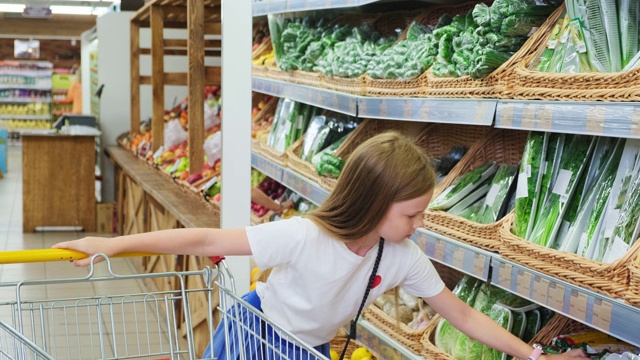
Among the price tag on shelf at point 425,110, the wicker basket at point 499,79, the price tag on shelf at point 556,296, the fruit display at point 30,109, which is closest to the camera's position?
the price tag on shelf at point 556,296

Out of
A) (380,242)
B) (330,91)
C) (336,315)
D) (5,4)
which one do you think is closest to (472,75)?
(380,242)

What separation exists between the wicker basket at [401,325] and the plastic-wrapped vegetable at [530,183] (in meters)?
0.49

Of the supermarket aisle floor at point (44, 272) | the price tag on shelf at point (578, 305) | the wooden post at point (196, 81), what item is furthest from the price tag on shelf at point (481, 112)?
the wooden post at point (196, 81)

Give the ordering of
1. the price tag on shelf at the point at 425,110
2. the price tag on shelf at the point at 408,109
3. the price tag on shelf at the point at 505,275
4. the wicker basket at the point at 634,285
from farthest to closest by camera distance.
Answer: the price tag on shelf at the point at 408,109
the price tag on shelf at the point at 425,110
the price tag on shelf at the point at 505,275
the wicker basket at the point at 634,285

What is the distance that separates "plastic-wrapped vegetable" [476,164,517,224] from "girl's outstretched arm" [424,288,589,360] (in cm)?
53

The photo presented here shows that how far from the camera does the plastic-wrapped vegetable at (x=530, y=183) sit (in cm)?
237

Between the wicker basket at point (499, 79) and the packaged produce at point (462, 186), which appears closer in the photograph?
the wicker basket at point (499, 79)

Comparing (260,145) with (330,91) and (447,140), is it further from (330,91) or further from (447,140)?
(447,140)

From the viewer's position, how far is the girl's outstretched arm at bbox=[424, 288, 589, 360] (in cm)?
212

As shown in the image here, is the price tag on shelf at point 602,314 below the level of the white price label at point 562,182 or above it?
below

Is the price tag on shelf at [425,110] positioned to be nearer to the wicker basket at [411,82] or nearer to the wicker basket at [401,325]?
the wicker basket at [411,82]

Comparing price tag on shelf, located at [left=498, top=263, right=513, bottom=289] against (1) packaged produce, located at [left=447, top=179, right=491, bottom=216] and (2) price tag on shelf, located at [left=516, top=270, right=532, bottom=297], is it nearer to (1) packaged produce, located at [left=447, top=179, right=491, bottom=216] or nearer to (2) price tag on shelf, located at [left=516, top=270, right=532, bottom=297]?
(2) price tag on shelf, located at [left=516, top=270, right=532, bottom=297]

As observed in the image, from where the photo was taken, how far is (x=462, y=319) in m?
2.16

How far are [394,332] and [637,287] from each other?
127 centimetres
